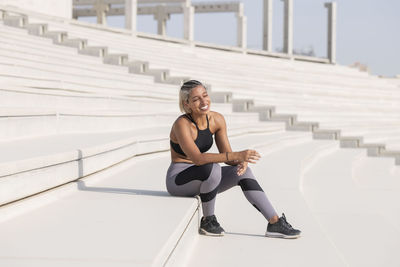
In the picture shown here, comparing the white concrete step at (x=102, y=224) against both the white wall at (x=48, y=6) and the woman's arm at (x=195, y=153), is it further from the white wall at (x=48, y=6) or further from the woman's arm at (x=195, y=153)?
the white wall at (x=48, y=6)

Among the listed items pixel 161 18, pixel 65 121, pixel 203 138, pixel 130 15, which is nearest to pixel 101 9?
pixel 161 18

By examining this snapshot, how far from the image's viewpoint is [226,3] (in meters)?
29.0

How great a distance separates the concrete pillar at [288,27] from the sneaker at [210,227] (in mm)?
25260

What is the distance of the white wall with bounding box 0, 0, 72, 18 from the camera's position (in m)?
18.7

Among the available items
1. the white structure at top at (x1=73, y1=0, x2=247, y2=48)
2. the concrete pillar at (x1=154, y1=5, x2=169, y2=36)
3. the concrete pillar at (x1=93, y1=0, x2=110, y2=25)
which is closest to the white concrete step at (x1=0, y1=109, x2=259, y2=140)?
the white structure at top at (x1=73, y1=0, x2=247, y2=48)

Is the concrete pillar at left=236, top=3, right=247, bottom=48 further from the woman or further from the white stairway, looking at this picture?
the woman

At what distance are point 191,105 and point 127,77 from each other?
6812 mm

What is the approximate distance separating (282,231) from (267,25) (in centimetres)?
2500

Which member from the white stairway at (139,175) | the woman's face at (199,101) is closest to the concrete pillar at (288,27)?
the white stairway at (139,175)

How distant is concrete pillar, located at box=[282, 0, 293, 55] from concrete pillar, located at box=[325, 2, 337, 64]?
7.59 ft

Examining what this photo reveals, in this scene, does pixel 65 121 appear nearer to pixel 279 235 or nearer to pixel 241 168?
pixel 241 168

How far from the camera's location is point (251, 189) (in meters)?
3.57

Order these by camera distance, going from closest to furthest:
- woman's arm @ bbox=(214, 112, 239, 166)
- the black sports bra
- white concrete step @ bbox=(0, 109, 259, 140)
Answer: the black sports bra, woman's arm @ bbox=(214, 112, 239, 166), white concrete step @ bbox=(0, 109, 259, 140)

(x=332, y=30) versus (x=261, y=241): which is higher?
(x=332, y=30)
